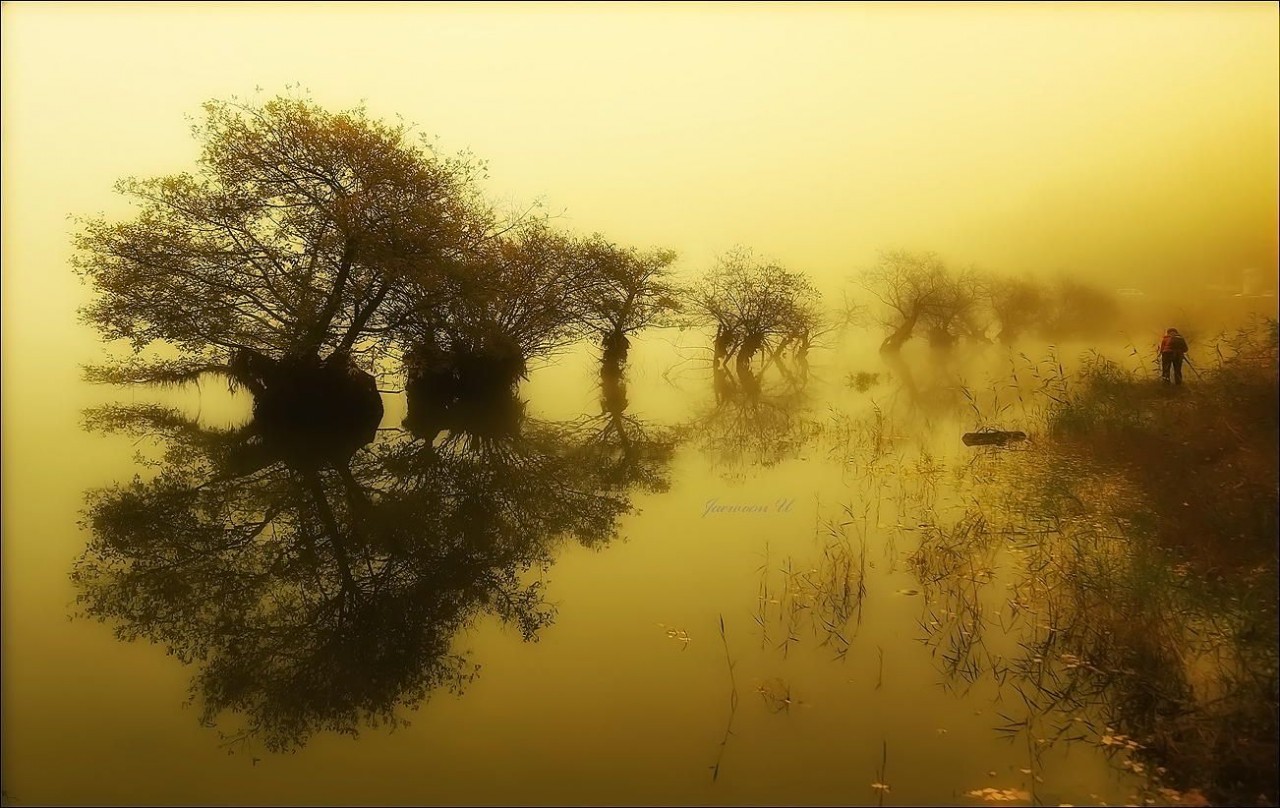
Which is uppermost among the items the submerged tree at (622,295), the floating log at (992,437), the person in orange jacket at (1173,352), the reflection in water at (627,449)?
the submerged tree at (622,295)

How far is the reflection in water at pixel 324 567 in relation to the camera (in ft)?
21.4

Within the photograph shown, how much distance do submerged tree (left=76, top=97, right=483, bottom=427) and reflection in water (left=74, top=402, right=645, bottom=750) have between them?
715 centimetres

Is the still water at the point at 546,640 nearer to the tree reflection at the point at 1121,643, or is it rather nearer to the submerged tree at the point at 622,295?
the tree reflection at the point at 1121,643

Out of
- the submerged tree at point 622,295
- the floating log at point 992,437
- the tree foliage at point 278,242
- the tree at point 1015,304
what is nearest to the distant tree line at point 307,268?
the tree foliage at point 278,242

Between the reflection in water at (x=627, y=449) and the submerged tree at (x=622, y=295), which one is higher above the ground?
the submerged tree at (x=622, y=295)

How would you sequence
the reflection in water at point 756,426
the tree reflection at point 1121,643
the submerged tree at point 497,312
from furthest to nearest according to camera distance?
the submerged tree at point 497,312
the reflection in water at point 756,426
the tree reflection at point 1121,643

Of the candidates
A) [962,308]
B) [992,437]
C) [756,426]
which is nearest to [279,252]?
[756,426]

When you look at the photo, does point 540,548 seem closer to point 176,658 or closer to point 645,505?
point 645,505

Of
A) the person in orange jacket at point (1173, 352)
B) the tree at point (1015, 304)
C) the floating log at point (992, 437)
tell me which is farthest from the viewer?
the tree at point (1015, 304)

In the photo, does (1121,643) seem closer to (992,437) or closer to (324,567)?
(324,567)

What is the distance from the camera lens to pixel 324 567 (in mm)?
9680

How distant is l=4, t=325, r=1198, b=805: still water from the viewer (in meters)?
5.09

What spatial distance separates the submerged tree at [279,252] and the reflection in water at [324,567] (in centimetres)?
715

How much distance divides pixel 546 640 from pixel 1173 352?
19582mm
